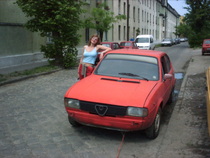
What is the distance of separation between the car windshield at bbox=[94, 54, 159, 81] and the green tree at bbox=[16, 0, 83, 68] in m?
8.35

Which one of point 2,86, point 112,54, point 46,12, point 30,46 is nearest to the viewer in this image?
point 112,54

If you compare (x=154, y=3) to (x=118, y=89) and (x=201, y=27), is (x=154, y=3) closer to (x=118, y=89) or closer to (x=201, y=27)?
(x=201, y=27)

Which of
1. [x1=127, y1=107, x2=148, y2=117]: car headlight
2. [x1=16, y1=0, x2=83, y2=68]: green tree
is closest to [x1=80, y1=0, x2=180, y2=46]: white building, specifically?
[x1=16, y1=0, x2=83, y2=68]: green tree

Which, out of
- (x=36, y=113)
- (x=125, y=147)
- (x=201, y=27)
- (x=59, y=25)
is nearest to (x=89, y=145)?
(x=125, y=147)

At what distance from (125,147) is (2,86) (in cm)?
667

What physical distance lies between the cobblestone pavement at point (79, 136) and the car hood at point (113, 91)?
0.76 m

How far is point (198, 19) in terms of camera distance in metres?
39.0

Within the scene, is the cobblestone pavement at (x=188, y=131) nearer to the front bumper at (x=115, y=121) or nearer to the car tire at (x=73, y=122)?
the front bumper at (x=115, y=121)

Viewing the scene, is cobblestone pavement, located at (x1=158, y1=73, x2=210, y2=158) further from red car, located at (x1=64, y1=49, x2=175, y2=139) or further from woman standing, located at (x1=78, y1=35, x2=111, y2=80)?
woman standing, located at (x1=78, y1=35, x2=111, y2=80)

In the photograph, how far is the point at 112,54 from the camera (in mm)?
6086

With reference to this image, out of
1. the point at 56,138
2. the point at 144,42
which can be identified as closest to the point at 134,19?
the point at 144,42

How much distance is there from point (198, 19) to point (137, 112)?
38212mm

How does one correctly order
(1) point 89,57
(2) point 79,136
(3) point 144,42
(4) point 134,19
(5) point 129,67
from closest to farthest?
(2) point 79,136 → (5) point 129,67 → (1) point 89,57 → (3) point 144,42 → (4) point 134,19

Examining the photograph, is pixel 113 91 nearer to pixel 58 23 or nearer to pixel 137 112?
pixel 137 112
